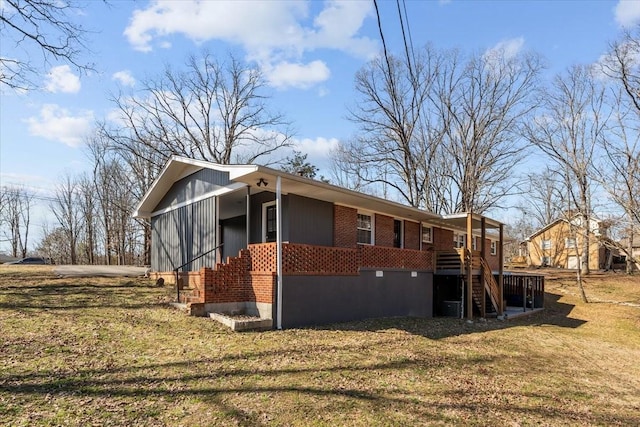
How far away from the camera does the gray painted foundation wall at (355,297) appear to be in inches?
416

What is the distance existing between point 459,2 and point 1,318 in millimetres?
11069

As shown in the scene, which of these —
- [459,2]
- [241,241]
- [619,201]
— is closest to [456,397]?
[459,2]

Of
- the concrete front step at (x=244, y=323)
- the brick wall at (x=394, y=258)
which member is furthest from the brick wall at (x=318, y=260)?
the concrete front step at (x=244, y=323)

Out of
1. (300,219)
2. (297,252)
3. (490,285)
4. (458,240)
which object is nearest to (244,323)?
(297,252)

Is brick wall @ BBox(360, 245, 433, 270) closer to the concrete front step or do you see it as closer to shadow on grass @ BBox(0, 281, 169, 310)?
the concrete front step

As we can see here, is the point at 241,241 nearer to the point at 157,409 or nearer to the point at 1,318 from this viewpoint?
the point at 1,318

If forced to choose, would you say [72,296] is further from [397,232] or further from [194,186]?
[397,232]

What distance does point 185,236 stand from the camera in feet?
51.3

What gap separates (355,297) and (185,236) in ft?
22.9

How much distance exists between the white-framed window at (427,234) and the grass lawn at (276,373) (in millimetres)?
7423

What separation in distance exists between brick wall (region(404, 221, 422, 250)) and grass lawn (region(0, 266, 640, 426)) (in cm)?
595

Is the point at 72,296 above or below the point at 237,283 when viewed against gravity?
below

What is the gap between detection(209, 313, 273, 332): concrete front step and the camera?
9328 millimetres

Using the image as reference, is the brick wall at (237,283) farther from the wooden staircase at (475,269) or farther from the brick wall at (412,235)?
the wooden staircase at (475,269)
